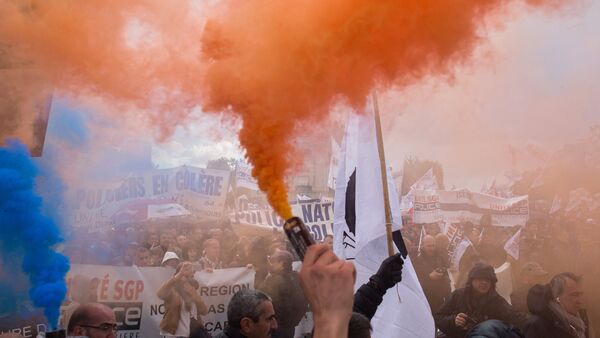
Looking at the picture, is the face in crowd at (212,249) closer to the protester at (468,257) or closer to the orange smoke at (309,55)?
the protester at (468,257)

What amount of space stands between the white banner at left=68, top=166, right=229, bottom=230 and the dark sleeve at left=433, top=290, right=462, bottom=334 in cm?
394

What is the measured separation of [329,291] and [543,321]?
4973mm

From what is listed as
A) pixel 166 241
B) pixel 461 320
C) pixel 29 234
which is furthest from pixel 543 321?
pixel 166 241

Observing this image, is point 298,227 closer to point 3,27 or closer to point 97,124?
point 3,27

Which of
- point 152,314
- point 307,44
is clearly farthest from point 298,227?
point 152,314

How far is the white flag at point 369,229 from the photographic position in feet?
17.0

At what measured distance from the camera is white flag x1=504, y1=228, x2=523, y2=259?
30.4ft

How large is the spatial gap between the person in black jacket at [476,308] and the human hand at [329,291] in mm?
→ 4892

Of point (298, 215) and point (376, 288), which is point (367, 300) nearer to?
point (376, 288)

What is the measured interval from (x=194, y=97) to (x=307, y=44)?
1.14 metres

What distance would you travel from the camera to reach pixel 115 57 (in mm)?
3996

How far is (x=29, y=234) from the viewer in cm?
389

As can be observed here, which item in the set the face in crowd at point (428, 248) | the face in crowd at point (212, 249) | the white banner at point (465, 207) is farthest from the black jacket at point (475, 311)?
the white banner at point (465, 207)

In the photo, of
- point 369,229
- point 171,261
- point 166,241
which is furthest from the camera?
point 166,241
